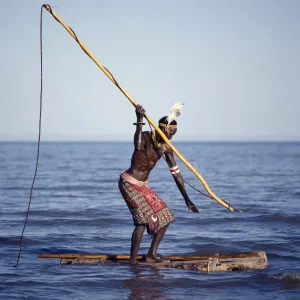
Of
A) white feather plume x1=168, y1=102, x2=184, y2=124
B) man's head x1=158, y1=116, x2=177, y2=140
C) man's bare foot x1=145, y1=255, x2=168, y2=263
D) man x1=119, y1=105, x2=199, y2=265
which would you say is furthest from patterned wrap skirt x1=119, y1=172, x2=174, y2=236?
white feather plume x1=168, y1=102, x2=184, y2=124

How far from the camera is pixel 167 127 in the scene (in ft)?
31.1

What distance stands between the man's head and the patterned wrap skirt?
795 mm

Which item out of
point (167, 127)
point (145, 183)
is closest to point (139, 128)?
point (167, 127)

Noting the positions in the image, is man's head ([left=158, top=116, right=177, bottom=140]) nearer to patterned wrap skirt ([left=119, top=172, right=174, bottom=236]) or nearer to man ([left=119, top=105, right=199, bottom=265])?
man ([left=119, top=105, right=199, bottom=265])

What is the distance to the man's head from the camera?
9.48m

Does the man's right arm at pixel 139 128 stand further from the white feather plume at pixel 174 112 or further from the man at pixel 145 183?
the white feather plume at pixel 174 112

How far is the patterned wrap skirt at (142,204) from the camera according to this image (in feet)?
31.3

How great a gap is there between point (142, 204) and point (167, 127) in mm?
1158

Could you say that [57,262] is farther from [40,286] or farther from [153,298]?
[153,298]

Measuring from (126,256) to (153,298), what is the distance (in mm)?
1975

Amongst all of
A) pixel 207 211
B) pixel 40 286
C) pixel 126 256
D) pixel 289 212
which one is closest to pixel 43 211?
pixel 207 211

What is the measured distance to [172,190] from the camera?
26031 mm

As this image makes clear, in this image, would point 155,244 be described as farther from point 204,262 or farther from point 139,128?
point 139,128

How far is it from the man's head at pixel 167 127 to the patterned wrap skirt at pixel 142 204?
31.3 inches
